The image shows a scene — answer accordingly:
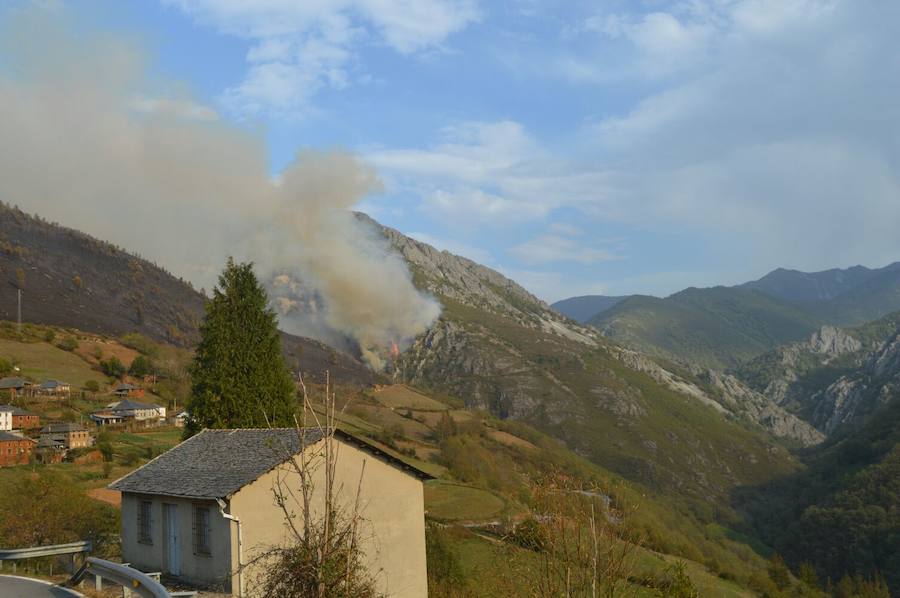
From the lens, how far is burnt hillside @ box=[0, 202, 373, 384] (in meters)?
144

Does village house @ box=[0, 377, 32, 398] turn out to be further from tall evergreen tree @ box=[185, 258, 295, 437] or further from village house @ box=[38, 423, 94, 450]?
tall evergreen tree @ box=[185, 258, 295, 437]

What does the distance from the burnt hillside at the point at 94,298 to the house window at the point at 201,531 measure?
12382cm

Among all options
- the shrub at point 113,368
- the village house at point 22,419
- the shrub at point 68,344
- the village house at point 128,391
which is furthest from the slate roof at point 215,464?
the shrub at point 68,344

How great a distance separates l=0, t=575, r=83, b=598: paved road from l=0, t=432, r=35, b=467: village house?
4172cm

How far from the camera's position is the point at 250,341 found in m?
37.8

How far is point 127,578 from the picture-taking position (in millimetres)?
14734

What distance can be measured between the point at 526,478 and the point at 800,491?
482 ft

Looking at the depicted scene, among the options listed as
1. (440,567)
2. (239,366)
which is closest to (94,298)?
(239,366)

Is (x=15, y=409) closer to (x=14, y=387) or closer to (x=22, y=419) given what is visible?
(x=22, y=419)

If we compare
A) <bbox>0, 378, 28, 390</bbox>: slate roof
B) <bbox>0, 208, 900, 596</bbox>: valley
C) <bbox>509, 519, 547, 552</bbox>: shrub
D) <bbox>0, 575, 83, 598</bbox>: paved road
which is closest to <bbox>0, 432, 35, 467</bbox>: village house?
<bbox>0, 208, 900, 596</bbox>: valley

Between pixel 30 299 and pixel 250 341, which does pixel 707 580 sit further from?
pixel 30 299

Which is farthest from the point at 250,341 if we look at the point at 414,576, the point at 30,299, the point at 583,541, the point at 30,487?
the point at 30,299

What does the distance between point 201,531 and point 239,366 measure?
15883 millimetres

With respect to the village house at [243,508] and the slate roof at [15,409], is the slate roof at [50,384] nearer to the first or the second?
the slate roof at [15,409]
